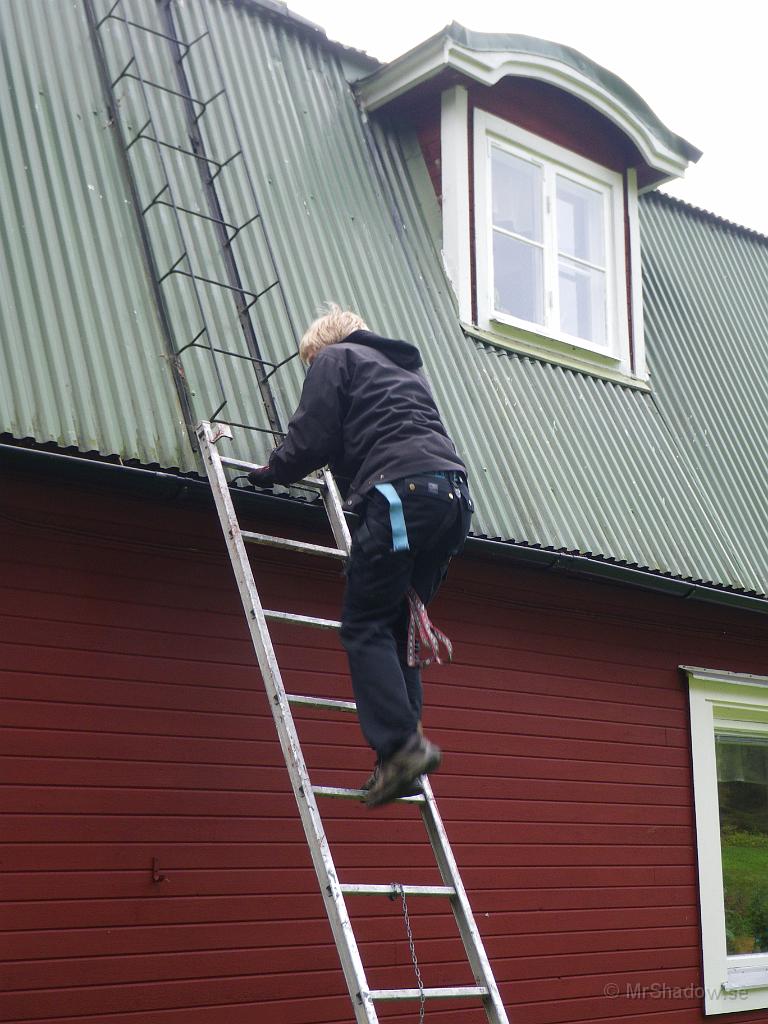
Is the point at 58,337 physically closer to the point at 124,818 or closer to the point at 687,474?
the point at 124,818

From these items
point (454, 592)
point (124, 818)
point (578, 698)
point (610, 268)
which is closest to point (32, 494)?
point (124, 818)

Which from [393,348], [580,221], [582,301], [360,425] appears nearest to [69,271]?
[393,348]

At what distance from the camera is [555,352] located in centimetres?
857

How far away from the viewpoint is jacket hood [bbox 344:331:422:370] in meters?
5.25

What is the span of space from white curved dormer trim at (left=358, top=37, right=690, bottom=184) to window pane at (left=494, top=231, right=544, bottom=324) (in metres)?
1.11

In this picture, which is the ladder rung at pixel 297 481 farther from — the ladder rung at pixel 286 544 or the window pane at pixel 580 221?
the window pane at pixel 580 221

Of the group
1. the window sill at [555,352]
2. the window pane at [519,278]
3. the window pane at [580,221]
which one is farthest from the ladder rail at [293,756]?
the window pane at [580,221]

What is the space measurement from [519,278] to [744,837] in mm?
4238

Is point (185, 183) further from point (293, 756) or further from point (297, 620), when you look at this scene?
point (293, 756)

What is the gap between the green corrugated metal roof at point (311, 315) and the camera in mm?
5629

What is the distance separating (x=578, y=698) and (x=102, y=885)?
337 centimetres

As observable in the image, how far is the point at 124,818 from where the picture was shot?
212 inches

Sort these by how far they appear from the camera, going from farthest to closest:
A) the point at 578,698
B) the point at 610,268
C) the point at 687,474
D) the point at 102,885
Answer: the point at 610,268 < the point at 687,474 < the point at 578,698 < the point at 102,885

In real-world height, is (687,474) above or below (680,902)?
above
